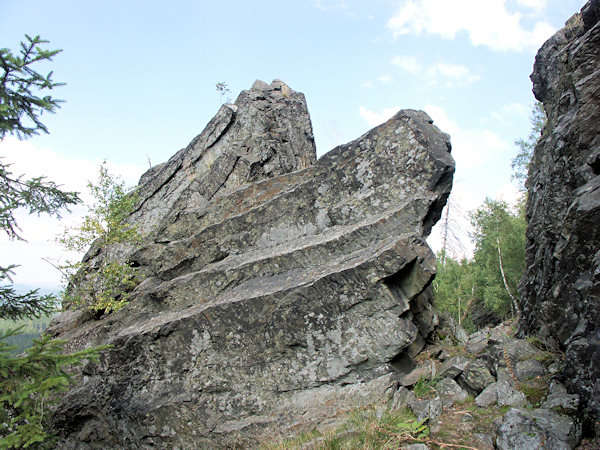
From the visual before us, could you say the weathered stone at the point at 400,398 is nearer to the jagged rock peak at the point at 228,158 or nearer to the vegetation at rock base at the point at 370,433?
the vegetation at rock base at the point at 370,433

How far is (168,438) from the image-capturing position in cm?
952

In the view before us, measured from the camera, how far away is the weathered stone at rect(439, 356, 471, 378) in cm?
838

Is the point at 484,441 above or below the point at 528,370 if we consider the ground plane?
below

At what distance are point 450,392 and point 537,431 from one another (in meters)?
2.34

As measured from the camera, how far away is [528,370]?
7598mm

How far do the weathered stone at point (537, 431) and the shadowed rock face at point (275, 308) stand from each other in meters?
2.82

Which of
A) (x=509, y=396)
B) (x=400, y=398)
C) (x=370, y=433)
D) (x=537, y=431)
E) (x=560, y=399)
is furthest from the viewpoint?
(x=400, y=398)

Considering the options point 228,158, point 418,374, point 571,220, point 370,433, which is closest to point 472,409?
point 418,374

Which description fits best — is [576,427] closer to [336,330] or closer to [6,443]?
[336,330]

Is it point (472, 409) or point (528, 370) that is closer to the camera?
point (472, 409)

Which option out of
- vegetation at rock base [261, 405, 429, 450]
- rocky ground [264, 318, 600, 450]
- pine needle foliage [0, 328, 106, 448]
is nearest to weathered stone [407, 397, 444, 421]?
rocky ground [264, 318, 600, 450]

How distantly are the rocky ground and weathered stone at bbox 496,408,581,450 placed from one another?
1 cm

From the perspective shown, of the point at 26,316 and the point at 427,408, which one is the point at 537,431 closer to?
the point at 427,408

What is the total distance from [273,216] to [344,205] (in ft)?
7.45
